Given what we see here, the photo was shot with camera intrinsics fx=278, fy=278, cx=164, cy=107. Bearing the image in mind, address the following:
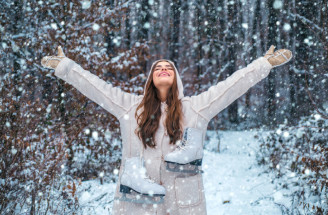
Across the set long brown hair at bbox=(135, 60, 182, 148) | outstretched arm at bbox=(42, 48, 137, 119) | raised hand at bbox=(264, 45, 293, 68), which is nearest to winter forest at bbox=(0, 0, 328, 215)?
raised hand at bbox=(264, 45, 293, 68)

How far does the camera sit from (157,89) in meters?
2.71

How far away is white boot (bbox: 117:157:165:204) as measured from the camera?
2105mm

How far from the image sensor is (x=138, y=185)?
2.12 metres

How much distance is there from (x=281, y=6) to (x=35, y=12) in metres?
11.2

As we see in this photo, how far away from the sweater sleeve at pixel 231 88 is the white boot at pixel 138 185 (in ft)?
2.43

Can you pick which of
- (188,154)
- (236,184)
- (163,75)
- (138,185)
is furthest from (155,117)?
(236,184)

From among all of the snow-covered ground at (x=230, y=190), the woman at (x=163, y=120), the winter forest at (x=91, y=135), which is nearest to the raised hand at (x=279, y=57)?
the woman at (x=163, y=120)

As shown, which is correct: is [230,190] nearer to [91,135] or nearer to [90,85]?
[91,135]

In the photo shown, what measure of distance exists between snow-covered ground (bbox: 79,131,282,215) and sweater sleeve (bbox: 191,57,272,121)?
2351 millimetres

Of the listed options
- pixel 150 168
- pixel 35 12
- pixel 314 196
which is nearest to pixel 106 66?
pixel 35 12

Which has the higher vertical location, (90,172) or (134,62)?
(134,62)

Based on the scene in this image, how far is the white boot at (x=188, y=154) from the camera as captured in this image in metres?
2.13

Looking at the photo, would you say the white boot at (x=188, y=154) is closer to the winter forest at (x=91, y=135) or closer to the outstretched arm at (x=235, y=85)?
the outstretched arm at (x=235, y=85)

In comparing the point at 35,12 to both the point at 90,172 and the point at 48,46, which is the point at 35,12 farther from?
the point at 90,172
